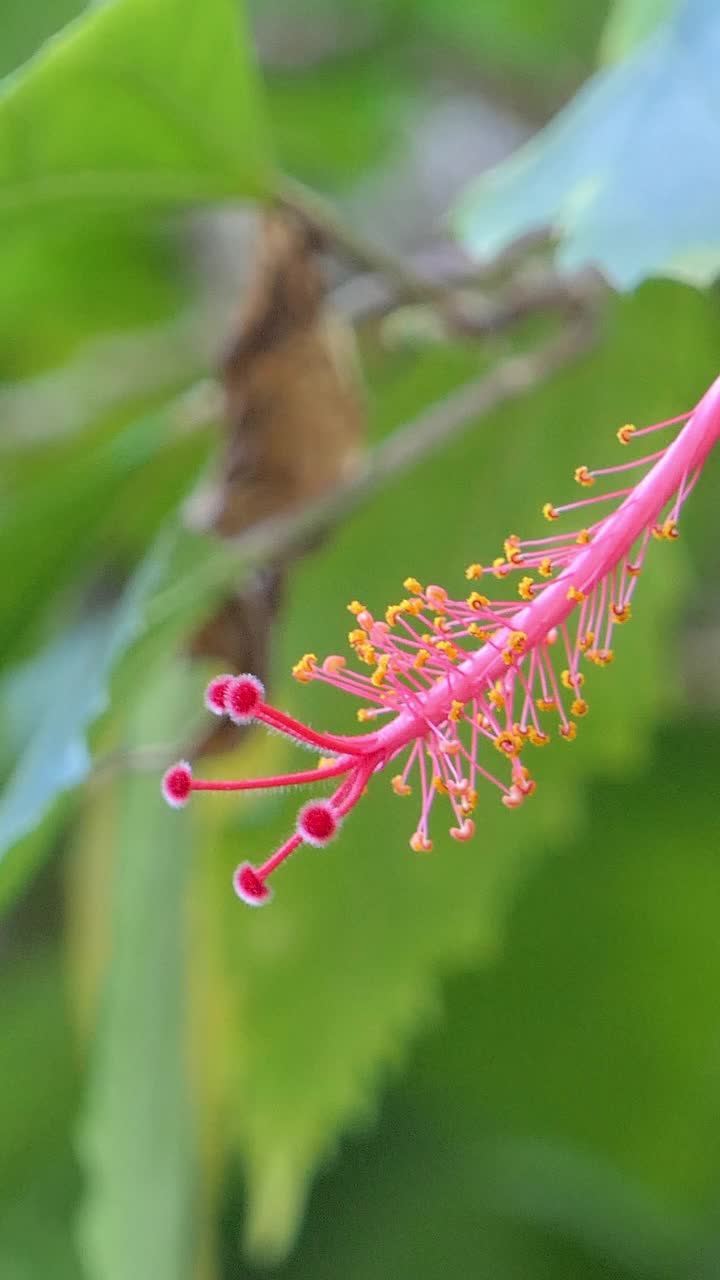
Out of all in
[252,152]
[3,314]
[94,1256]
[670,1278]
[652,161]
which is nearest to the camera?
[652,161]

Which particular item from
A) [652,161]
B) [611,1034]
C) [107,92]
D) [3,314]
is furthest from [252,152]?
[611,1034]

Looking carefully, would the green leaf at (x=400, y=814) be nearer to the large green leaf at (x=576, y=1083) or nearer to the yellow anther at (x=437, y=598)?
the large green leaf at (x=576, y=1083)

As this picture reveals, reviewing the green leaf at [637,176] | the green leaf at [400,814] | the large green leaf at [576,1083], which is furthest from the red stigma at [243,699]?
the large green leaf at [576,1083]

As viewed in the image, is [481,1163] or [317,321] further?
[481,1163]

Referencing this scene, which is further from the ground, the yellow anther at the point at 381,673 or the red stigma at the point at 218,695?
the red stigma at the point at 218,695

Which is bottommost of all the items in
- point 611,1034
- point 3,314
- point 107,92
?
point 611,1034

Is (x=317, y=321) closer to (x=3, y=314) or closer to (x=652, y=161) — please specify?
(x=652, y=161)

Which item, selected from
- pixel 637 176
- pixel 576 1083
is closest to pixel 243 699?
pixel 637 176

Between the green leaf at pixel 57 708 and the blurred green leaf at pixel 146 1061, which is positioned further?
the blurred green leaf at pixel 146 1061
